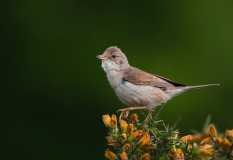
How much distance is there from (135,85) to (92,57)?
6.59 metres

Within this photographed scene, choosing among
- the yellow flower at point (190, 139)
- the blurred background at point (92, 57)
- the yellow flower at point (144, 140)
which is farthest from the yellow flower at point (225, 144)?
the blurred background at point (92, 57)

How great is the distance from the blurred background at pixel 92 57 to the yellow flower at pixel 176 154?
761 cm

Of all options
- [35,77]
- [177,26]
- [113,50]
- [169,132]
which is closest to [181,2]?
[177,26]

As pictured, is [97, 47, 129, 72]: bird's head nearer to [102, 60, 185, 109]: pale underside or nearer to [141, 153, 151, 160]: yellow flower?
[102, 60, 185, 109]: pale underside

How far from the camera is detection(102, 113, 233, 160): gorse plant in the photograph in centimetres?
504

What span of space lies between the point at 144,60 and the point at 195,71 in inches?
25.3

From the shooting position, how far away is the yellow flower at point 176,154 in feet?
16.4

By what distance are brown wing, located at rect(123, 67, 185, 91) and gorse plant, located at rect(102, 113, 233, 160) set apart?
4.95 ft

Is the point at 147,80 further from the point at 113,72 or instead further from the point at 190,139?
the point at 190,139

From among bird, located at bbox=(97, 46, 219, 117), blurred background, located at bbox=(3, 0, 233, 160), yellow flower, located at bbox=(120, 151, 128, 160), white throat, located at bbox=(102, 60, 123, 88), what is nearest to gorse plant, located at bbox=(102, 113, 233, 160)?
yellow flower, located at bbox=(120, 151, 128, 160)

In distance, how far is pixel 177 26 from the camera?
1352 cm

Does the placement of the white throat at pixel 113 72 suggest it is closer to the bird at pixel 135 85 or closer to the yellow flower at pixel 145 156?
the bird at pixel 135 85

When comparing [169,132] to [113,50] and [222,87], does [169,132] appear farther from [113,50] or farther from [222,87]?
[222,87]

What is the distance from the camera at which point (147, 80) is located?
691cm
